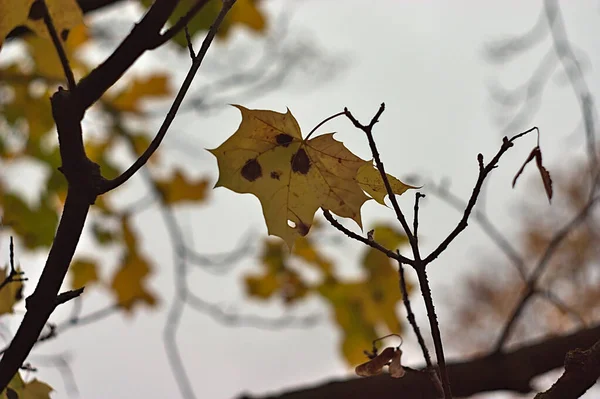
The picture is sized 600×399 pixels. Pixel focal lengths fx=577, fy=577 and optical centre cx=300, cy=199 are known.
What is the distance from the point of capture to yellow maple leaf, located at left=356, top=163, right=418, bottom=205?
0.40 metres

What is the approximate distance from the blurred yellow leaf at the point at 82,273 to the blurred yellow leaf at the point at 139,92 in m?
0.53

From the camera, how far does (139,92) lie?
196cm

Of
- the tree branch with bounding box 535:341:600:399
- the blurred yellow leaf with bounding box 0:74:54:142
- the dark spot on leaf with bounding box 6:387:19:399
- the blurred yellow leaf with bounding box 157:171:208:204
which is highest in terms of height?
the blurred yellow leaf with bounding box 0:74:54:142

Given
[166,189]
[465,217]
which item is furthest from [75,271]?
[465,217]

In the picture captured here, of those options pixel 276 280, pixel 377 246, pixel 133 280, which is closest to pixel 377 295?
pixel 276 280

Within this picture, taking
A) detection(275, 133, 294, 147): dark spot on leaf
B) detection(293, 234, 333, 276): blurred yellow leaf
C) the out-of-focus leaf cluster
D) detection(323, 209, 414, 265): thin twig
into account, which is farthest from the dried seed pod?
detection(293, 234, 333, 276): blurred yellow leaf

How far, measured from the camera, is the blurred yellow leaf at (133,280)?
158 centimetres

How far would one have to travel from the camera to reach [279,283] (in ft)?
5.89

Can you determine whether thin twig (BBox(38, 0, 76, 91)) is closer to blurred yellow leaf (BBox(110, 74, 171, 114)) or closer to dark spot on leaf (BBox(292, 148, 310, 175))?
dark spot on leaf (BBox(292, 148, 310, 175))

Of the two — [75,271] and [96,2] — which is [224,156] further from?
[75,271]

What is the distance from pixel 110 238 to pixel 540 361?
1312mm

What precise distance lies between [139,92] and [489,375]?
58.1 inches

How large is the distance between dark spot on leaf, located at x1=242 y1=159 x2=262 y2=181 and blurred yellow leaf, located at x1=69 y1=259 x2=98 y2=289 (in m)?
1.36

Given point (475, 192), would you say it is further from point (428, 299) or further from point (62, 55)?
point (62, 55)
